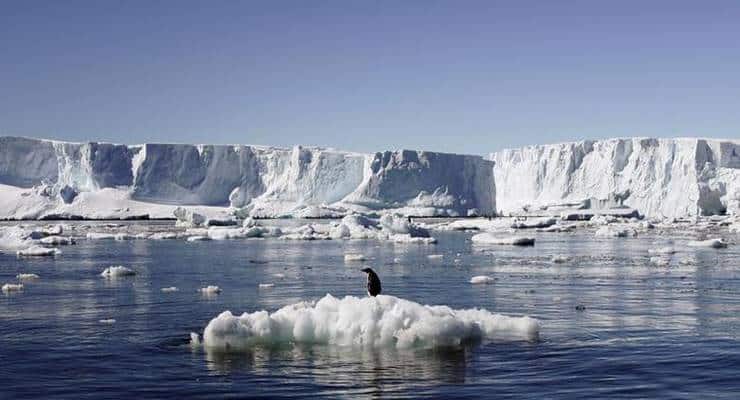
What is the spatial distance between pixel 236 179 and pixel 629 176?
50483 millimetres

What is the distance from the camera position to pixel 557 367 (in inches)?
437

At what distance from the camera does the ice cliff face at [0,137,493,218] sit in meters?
102

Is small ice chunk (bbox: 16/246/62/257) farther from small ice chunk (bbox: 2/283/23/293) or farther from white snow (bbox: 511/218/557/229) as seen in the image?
white snow (bbox: 511/218/557/229)

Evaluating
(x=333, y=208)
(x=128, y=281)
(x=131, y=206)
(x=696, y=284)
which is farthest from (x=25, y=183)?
(x=696, y=284)

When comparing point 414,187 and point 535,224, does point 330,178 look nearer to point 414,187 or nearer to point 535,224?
point 414,187

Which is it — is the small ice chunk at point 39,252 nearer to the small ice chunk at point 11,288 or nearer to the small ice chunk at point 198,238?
the small ice chunk at point 198,238

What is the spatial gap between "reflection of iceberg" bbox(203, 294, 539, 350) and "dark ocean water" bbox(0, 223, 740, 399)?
1.03 feet

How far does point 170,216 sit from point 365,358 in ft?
329

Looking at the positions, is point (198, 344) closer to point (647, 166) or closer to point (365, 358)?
point (365, 358)

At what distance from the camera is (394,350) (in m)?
12.5

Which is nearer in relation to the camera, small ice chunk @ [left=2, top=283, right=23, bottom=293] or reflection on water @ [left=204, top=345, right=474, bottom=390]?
reflection on water @ [left=204, top=345, right=474, bottom=390]

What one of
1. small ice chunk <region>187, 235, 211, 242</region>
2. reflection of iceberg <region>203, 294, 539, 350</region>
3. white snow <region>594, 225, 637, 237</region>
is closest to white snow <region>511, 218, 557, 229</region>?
white snow <region>594, 225, 637, 237</region>

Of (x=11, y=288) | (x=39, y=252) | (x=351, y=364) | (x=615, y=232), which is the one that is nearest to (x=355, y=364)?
(x=351, y=364)

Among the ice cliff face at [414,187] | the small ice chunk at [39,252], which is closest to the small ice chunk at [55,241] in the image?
the small ice chunk at [39,252]
